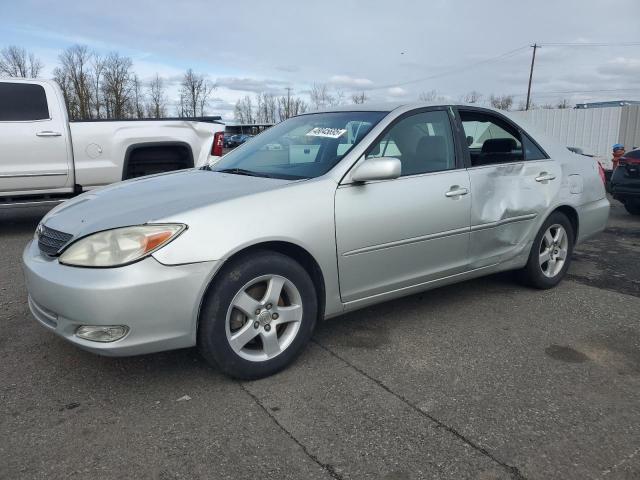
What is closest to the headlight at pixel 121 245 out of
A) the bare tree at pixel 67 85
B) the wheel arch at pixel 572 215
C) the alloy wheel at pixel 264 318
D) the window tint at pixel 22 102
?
the alloy wheel at pixel 264 318

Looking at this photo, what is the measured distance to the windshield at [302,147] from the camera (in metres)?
3.52

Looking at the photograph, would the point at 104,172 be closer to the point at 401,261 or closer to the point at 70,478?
the point at 401,261

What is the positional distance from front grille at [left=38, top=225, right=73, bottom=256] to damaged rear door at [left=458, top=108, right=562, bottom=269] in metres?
2.69

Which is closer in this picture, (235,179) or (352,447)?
(352,447)

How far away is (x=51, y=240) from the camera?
2.98 meters

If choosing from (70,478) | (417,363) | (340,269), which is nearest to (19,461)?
(70,478)

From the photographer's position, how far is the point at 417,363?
328 centimetres

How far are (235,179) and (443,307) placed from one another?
1.96 metres

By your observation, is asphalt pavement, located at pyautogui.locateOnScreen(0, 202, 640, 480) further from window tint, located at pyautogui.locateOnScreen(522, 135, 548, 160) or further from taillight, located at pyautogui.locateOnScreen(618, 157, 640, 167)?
taillight, located at pyautogui.locateOnScreen(618, 157, 640, 167)

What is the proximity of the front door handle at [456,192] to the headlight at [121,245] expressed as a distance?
1.92 meters

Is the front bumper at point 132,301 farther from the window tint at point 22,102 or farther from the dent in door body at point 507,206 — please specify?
the window tint at point 22,102

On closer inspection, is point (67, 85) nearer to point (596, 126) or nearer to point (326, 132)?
point (596, 126)

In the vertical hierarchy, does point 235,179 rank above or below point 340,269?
above

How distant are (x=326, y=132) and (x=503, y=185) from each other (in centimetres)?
145
